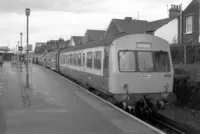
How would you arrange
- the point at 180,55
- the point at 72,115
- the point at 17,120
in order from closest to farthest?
the point at 17,120
the point at 72,115
the point at 180,55

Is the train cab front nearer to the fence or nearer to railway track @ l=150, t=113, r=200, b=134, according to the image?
railway track @ l=150, t=113, r=200, b=134

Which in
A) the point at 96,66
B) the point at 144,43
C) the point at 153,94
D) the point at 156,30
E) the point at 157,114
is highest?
the point at 156,30

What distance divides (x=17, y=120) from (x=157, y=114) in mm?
5644

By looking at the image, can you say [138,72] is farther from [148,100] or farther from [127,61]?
[148,100]

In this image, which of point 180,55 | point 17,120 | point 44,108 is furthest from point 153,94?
point 180,55

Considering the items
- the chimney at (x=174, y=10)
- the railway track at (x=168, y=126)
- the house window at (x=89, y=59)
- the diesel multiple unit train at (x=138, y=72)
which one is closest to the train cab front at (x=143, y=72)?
the diesel multiple unit train at (x=138, y=72)

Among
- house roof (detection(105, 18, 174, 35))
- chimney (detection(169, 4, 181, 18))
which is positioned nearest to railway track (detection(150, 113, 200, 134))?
chimney (detection(169, 4, 181, 18))

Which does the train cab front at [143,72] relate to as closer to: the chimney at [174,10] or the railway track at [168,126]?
the railway track at [168,126]

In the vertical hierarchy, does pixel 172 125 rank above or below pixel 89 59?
below

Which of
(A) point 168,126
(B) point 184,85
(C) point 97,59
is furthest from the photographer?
(B) point 184,85

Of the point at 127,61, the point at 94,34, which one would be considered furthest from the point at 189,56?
the point at 94,34

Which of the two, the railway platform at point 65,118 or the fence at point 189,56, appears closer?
the railway platform at point 65,118

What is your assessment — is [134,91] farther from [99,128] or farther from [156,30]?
[156,30]

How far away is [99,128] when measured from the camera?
23.5 ft
